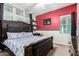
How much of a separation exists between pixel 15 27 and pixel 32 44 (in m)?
0.69

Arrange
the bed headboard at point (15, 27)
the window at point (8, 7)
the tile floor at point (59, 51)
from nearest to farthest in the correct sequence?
1. the tile floor at point (59, 51)
2. the window at point (8, 7)
3. the bed headboard at point (15, 27)

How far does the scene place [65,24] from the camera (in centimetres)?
221

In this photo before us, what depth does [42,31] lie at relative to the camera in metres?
2.32

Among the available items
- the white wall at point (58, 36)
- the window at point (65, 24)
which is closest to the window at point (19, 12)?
the white wall at point (58, 36)

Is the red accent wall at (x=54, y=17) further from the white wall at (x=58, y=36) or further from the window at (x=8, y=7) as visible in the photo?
the window at (x=8, y=7)

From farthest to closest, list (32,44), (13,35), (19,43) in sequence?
(13,35)
(19,43)
(32,44)

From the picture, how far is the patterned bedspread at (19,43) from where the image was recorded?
1955 millimetres

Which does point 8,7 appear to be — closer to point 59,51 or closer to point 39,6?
point 39,6

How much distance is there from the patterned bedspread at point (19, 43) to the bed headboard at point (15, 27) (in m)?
0.20

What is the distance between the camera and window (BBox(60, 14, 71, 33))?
7.16 ft

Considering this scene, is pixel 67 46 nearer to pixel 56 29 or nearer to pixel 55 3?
pixel 56 29

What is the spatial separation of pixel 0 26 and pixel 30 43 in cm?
98

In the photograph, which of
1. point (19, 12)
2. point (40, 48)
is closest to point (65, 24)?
point (40, 48)

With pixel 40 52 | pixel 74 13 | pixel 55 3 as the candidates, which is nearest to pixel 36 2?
pixel 55 3
